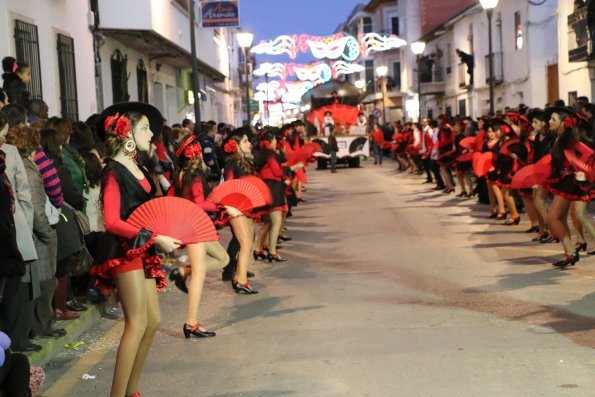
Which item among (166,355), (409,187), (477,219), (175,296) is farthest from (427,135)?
(166,355)

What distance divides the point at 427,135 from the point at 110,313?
62.4 feet

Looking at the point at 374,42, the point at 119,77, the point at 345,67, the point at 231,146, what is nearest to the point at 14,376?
the point at 231,146

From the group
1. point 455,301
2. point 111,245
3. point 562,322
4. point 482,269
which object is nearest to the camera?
point 111,245

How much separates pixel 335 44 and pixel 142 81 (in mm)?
26088

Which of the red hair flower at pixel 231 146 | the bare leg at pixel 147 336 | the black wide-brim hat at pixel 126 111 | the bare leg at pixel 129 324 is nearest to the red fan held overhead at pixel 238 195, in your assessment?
the red hair flower at pixel 231 146

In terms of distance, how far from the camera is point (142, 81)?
2580cm

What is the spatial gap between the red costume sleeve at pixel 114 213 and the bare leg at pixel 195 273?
2184 mm

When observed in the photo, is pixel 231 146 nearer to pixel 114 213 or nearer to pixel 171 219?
pixel 171 219

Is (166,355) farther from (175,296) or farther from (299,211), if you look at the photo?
(299,211)

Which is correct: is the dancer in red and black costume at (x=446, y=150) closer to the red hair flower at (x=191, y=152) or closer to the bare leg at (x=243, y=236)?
the bare leg at (x=243, y=236)

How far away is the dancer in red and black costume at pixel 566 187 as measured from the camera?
37.9 ft

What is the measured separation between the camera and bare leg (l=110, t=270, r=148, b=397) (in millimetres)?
6070

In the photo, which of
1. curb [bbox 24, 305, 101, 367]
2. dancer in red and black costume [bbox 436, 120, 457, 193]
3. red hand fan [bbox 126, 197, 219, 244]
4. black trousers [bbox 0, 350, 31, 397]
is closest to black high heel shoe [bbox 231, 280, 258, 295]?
curb [bbox 24, 305, 101, 367]

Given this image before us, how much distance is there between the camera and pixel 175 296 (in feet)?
35.7
